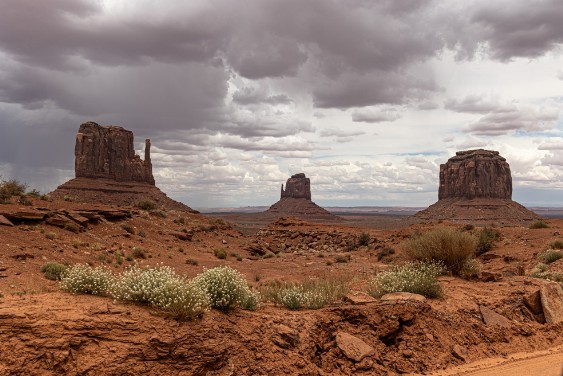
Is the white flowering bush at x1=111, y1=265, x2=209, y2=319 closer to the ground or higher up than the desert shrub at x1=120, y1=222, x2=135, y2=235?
higher up

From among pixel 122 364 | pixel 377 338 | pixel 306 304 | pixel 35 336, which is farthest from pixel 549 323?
pixel 35 336

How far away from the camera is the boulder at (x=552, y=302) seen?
10.5 metres

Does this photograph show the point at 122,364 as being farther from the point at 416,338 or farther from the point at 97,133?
the point at 97,133

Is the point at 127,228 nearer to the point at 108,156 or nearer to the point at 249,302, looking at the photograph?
the point at 249,302

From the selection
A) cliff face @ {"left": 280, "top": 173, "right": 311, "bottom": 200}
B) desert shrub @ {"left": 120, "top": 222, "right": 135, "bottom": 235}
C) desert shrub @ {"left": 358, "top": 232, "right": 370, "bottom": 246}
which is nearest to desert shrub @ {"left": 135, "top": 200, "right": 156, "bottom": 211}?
desert shrub @ {"left": 120, "top": 222, "right": 135, "bottom": 235}

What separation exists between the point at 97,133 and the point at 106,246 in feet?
301

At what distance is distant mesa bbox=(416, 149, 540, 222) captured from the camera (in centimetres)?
11125

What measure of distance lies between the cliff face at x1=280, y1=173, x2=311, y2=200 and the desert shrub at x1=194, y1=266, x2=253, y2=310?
18343 centimetres

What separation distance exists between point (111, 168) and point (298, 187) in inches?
3986

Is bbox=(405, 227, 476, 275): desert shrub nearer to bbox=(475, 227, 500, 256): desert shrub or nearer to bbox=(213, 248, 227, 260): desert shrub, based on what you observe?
bbox=(475, 227, 500, 256): desert shrub

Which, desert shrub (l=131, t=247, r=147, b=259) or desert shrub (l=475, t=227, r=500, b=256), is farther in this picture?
desert shrub (l=475, t=227, r=500, b=256)

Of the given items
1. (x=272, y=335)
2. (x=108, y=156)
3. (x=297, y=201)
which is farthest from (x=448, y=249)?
(x=297, y=201)

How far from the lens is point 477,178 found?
125 m

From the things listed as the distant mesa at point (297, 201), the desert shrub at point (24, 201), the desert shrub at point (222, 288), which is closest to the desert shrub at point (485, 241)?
the desert shrub at point (222, 288)
